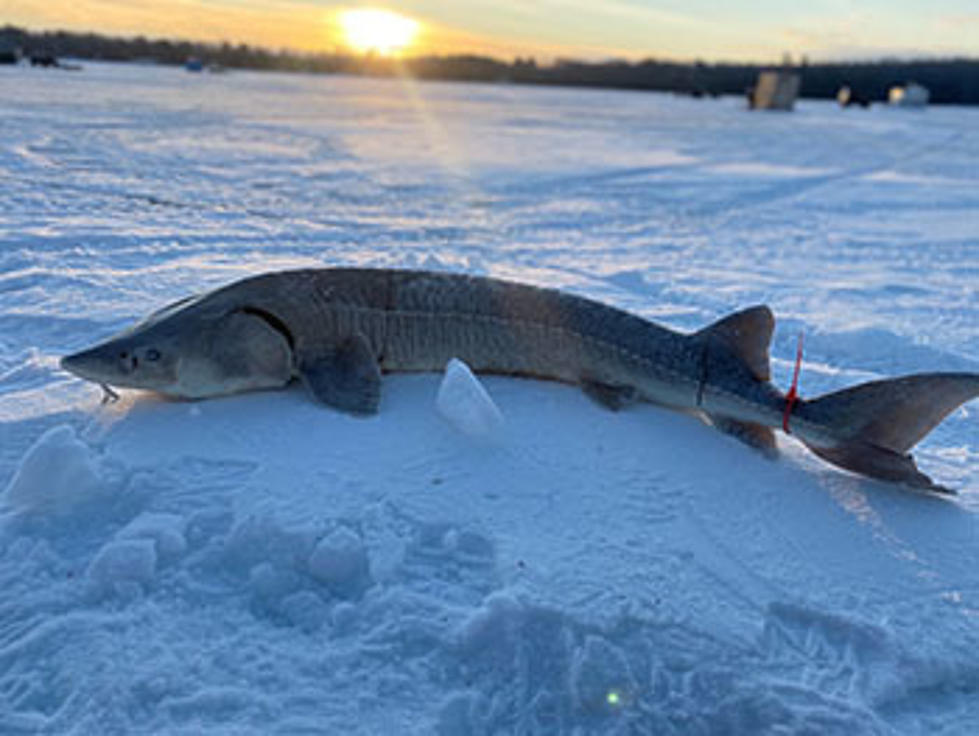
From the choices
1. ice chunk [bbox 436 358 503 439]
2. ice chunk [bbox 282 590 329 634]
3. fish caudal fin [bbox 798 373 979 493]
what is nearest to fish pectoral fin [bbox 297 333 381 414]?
ice chunk [bbox 436 358 503 439]

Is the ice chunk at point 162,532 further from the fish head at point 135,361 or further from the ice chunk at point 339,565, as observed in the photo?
the fish head at point 135,361

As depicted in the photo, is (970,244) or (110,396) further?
(970,244)

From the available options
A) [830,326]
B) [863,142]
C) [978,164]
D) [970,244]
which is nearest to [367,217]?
[830,326]

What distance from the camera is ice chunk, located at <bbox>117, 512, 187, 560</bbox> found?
7.18 ft

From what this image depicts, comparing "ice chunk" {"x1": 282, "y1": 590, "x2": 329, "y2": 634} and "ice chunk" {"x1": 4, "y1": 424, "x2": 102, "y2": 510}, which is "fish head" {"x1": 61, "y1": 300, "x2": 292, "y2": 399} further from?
"ice chunk" {"x1": 282, "y1": 590, "x2": 329, "y2": 634}

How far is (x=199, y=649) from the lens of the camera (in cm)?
191

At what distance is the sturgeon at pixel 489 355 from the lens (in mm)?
2801

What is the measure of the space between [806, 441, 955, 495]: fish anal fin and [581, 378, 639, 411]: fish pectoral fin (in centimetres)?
78

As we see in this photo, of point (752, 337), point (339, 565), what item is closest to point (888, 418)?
point (752, 337)

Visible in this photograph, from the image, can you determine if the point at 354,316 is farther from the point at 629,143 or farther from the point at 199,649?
the point at 629,143

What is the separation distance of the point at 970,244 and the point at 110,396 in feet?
27.2

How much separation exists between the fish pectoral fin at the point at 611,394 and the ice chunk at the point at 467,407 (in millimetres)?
545

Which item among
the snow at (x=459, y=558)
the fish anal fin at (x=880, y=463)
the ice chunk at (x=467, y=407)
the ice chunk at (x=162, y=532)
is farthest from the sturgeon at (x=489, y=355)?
the ice chunk at (x=162, y=532)

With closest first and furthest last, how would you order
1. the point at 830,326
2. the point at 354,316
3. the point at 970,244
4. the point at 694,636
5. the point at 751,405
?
1. the point at 694,636
2. the point at 751,405
3. the point at 354,316
4. the point at 830,326
5. the point at 970,244
